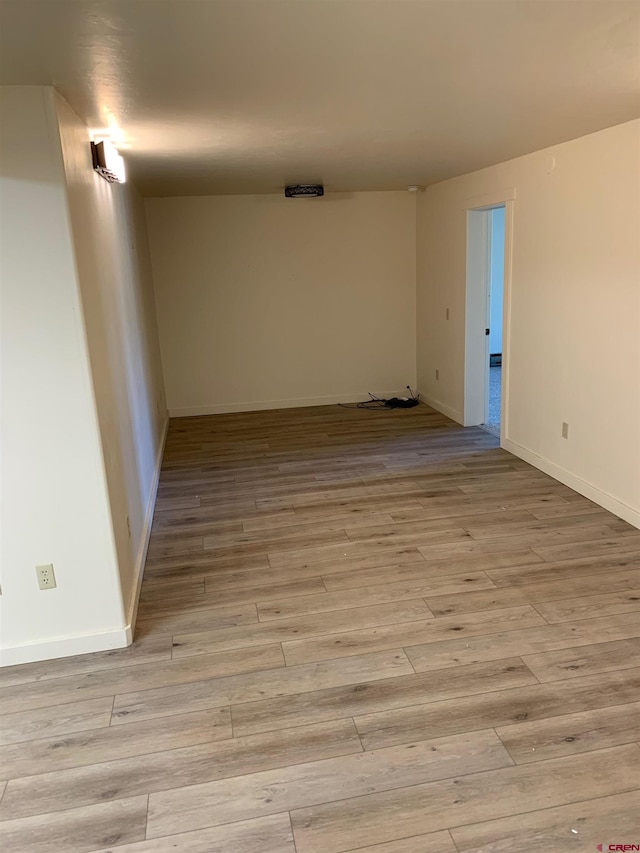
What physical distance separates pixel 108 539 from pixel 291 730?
3.52ft

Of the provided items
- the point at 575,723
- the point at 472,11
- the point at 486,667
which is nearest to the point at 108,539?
the point at 486,667

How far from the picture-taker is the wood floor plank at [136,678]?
7.88 feet

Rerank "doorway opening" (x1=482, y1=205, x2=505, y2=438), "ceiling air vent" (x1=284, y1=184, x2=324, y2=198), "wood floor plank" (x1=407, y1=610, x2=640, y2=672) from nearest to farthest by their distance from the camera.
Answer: "wood floor plank" (x1=407, y1=610, x2=640, y2=672)
"ceiling air vent" (x1=284, y1=184, x2=324, y2=198)
"doorway opening" (x1=482, y1=205, x2=505, y2=438)

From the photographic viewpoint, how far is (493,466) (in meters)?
4.69

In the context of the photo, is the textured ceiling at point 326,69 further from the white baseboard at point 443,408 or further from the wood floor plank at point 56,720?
the white baseboard at point 443,408

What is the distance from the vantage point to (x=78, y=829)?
6.00ft

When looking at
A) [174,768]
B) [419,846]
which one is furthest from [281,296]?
[419,846]

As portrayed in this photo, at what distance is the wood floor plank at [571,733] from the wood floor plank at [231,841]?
1.62ft

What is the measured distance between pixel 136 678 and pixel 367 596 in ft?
3.65

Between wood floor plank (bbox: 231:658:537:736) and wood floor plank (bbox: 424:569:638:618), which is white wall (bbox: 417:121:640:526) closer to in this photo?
wood floor plank (bbox: 424:569:638:618)

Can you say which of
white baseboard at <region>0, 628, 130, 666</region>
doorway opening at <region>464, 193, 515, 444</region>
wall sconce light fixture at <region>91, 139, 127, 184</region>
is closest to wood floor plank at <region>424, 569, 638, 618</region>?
white baseboard at <region>0, 628, 130, 666</region>

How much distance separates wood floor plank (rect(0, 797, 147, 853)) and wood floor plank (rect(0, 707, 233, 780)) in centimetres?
20

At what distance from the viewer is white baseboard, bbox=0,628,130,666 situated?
2.60 m

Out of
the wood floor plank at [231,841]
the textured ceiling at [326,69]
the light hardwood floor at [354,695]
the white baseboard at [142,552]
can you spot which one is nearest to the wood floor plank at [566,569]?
the light hardwood floor at [354,695]
